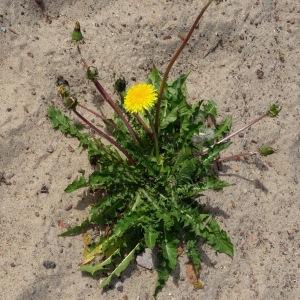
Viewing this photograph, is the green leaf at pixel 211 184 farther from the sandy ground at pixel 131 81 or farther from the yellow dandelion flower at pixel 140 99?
the yellow dandelion flower at pixel 140 99

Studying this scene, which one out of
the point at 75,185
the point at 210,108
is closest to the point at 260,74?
the point at 210,108

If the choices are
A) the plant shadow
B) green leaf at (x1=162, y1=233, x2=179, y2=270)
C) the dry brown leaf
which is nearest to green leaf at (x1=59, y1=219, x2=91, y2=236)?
the plant shadow

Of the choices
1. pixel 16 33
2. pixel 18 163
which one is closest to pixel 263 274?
pixel 18 163

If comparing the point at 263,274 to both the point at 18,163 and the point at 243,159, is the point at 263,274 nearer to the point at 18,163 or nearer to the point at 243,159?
the point at 243,159

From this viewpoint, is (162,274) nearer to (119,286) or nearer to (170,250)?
(170,250)

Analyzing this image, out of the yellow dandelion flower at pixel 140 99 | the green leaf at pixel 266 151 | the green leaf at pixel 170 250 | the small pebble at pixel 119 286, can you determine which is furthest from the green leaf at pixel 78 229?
the green leaf at pixel 266 151

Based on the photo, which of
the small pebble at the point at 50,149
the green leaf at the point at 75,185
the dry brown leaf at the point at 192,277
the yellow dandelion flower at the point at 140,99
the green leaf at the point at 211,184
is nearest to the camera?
the yellow dandelion flower at the point at 140,99

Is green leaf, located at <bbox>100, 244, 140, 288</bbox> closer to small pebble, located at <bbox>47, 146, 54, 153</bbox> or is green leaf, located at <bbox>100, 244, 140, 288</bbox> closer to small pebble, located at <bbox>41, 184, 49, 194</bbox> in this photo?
small pebble, located at <bbox>41, 184, 49, 194</bbox>
